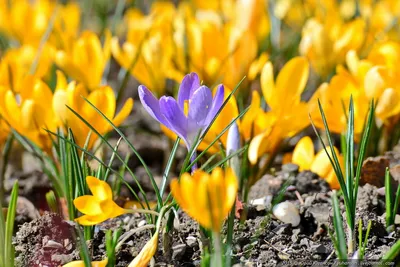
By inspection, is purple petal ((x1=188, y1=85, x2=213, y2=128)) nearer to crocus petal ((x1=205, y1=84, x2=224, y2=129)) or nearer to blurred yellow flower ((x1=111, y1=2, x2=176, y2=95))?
crocus petal ((x1=205, y1=84, x2=224, y2=129))

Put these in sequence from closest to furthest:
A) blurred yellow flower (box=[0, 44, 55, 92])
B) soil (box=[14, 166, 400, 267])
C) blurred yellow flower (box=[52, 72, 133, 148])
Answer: soil (box=[14, 166, 400, 267]), blurred yellow flower (box=[52, 72, 133, 148]), blurred yellow flower (box=[0, 44, 55, 92])

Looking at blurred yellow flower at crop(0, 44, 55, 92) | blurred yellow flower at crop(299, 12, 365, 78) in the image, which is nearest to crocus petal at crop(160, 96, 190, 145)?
blurred yellow flower at crop(0, 44, 55, 92)

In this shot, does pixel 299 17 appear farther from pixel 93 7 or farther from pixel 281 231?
pixel 281 231

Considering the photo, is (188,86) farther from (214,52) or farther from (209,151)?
(214,52)

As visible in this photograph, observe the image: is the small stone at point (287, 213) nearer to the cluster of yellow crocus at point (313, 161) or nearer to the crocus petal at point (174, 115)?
the cluster of yellow crocus at point (313, 161)

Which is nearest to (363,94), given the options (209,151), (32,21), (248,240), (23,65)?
(209,151)

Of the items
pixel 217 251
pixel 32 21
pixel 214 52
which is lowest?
pixel 217 251

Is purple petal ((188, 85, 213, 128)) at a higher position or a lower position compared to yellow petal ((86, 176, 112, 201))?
higher
